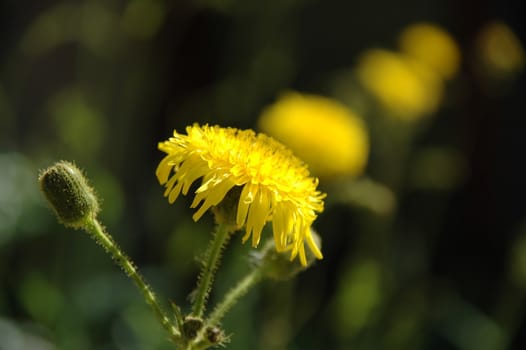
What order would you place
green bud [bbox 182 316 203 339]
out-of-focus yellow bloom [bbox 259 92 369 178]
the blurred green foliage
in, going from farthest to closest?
the blurred green foliage
out-of-focus yellow bloom [bbox 259 92 369 178]
green bud [bbox 182 316 203 339]

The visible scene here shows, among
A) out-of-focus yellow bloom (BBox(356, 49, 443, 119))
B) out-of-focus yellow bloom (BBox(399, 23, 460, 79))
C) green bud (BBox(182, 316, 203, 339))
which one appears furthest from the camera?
out-of-focus yellow bloom (BBox(399, 23, 460, 79))

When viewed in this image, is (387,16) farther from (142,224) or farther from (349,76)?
(142,224)

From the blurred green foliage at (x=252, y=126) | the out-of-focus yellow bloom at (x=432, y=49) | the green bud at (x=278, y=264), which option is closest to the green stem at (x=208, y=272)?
the green bud at (x=278, y=264)

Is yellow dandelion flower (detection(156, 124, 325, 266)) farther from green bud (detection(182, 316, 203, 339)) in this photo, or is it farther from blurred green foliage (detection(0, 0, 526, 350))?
blurred green foliage (detection(0, 0, 526, 350))

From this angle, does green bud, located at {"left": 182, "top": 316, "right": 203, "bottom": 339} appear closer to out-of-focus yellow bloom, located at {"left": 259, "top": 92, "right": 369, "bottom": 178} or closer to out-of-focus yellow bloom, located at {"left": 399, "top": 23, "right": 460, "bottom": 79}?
out-of-focus yellow bloom, located at {"left": 259, "top": 92, "right": 369, "bottom": 178}

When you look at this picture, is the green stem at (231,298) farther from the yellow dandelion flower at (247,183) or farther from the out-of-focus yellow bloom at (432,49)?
the out-of-focus yellow bloom at (432,49)

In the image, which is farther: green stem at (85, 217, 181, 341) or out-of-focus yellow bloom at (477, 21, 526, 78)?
out-of-focus yellow bloom at (477, 21, 526, 78)

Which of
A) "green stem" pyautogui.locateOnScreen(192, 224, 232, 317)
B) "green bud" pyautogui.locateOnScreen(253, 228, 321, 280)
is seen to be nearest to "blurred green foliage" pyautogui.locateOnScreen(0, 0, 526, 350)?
"green bud" pyautogui.locateOnScreen(253, 228, 321, 280)

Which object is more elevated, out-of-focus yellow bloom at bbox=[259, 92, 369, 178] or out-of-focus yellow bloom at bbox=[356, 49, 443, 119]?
out-of-focus yellow bloom at bbox=[356, 49, 443, 119]
